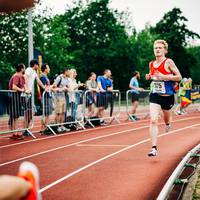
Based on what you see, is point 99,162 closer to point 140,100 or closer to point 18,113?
point 18,113

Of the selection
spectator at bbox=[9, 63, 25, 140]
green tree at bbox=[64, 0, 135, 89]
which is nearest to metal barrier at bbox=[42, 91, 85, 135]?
spectator at bbox=[9, 63, 25, 140]

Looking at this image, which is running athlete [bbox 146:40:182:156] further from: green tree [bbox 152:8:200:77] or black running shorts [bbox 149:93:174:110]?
green tree [bbox 152:8:200:77]

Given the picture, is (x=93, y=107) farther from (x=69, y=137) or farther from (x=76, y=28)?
(x=76, y=28)

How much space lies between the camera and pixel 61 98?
43.3ft

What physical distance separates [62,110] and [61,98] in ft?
1.20

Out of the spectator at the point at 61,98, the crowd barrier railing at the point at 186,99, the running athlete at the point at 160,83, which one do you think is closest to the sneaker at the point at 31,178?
the running athlete at the point at 160,83

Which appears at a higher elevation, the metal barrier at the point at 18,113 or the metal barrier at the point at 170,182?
the metal barrier at the point at 18,113

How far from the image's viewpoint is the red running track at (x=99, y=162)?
217 inches

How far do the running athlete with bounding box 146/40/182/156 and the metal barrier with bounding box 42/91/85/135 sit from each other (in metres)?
5.15

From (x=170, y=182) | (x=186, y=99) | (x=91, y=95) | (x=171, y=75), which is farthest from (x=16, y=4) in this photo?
(x=186, y=99)

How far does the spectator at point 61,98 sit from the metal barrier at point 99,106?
1.45 metres

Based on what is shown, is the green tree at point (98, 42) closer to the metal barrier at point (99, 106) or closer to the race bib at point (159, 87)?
the metal barrier at point (99, 106)

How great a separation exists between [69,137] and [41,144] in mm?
1617

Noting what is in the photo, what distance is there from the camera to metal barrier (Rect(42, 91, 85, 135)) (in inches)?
500
